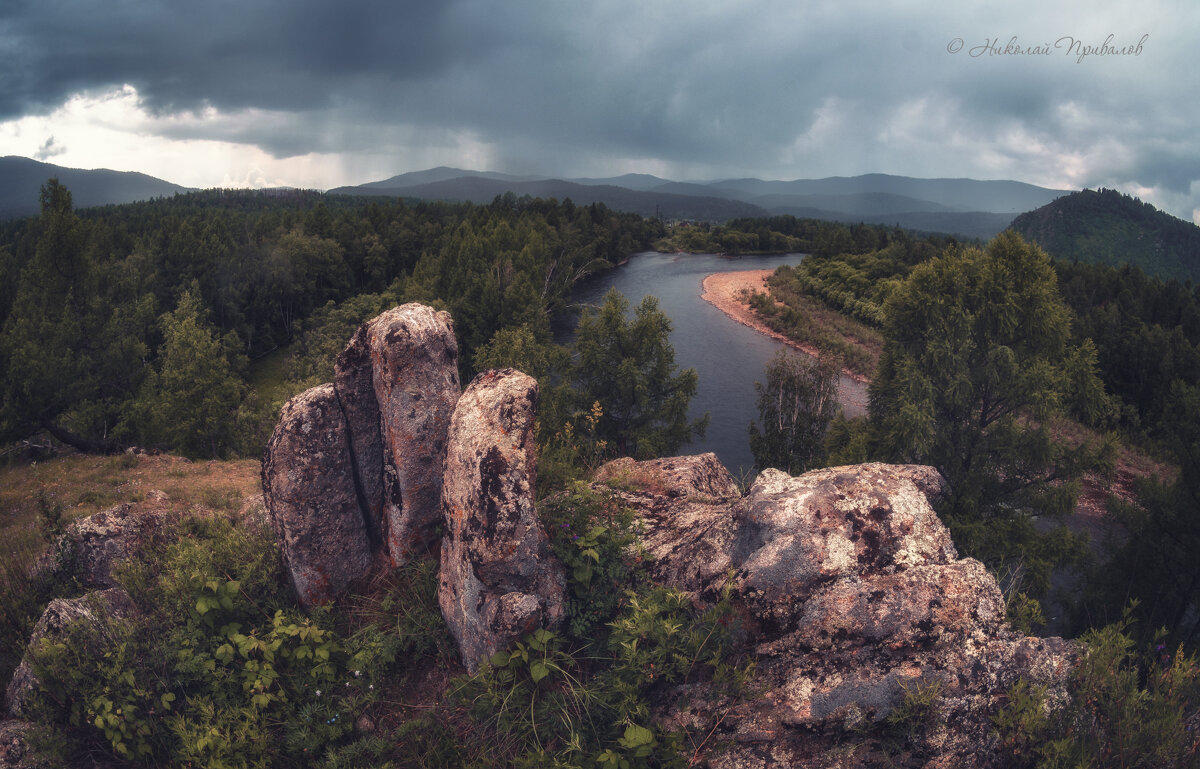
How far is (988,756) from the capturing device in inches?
195

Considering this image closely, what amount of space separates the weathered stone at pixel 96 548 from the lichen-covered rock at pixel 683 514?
20.6 feet

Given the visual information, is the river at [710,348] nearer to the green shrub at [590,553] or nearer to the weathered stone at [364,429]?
the green shrub at [590,553]

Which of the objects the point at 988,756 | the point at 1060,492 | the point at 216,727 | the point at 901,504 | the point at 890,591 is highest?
the point at 901,504

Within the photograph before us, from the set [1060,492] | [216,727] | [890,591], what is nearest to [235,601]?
[216,727]

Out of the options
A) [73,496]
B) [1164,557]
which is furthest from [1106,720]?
[73,496]

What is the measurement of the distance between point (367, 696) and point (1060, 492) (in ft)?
65.5

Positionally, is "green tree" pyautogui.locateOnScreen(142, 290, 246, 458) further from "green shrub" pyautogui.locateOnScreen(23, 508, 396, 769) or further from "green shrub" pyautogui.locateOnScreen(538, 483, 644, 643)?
"green shrub" pyautogui.locateOnScreen(538, 483, 644, 643)

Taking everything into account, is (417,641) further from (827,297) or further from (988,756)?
(827,297)

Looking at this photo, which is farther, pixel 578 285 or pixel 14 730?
pixel 578 285

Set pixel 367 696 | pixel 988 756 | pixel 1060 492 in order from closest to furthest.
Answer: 1. pixel 988 756
2. pixel 367 696
3. pixel 1060 492

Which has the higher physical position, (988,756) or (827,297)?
(827,297)

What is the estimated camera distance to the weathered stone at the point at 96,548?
24.5 ft

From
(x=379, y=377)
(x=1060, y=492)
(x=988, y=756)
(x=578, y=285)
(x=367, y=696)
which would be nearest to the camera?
(x=988, y=756)

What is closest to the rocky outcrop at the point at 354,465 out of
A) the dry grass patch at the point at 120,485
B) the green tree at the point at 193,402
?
the dry grass patch at the point at 120,485
